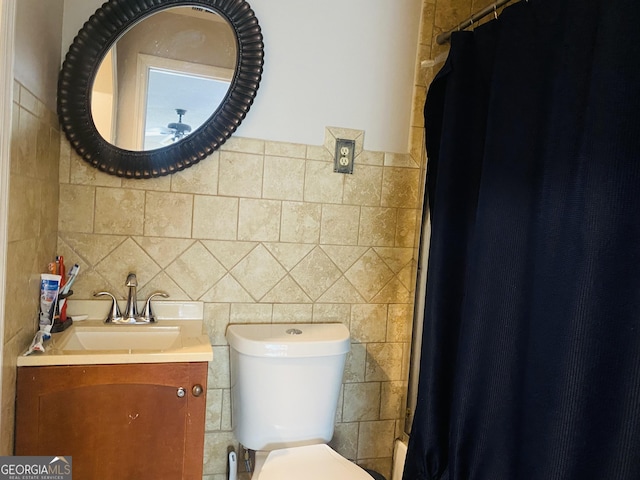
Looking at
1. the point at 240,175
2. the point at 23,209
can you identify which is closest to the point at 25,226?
the point at 23,209

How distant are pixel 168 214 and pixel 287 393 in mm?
727

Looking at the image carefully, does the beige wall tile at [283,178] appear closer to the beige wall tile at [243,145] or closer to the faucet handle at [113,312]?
the beige wall tile at [243,145]

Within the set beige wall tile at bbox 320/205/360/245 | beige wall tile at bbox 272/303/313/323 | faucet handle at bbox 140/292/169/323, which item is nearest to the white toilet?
beige wall tile at bbox 272/303/313/323

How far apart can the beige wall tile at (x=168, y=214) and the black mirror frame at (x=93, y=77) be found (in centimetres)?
9

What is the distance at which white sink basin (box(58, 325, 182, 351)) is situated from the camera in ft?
4.67

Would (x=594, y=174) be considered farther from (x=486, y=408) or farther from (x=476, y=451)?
(x=476, y=451)

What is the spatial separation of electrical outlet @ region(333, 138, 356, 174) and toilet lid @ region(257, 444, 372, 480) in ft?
3.24

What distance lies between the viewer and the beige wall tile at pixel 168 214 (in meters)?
1.55

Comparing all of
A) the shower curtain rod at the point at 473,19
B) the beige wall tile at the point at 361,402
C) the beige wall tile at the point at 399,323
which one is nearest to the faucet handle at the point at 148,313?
the beige wall tile at the point at 361,402

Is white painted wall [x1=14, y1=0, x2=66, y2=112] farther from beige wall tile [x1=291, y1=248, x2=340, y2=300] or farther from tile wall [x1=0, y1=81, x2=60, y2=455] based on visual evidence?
beige wall tile [x1=291, y1=248, x2=340, y2=300]

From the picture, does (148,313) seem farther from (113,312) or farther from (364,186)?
(364,186)

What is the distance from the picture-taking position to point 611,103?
3.07 ft

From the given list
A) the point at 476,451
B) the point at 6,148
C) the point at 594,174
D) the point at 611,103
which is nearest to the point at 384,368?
the point at 476,451

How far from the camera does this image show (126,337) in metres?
1.46
